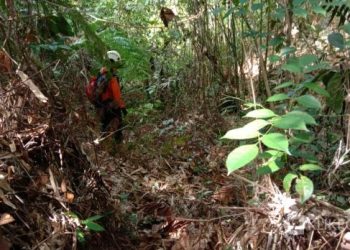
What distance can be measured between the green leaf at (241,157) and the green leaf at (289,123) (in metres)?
0.13

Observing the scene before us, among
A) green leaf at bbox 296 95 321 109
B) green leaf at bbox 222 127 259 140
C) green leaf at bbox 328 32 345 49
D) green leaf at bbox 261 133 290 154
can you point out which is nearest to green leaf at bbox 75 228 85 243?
green leaf at bbox 222 127 259 140

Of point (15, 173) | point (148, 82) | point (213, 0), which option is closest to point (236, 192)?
point (15, 173)

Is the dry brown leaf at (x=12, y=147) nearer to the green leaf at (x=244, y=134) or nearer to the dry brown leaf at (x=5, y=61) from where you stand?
the dry brown leaf at (x=5, y=61)

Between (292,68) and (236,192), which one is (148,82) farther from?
(292,68)

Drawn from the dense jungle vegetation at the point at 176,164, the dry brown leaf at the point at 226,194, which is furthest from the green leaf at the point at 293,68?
the dry brown leaf at the point at 226,194

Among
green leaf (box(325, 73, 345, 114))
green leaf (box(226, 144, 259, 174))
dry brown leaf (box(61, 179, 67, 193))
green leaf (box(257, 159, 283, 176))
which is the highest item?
green leaf (box(226, 144, 259, 174))

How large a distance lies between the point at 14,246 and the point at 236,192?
1747mm

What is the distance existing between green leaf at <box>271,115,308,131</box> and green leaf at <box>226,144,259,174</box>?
0.44 feet

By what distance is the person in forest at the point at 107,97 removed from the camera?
5.31 metres

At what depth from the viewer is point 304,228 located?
193cm

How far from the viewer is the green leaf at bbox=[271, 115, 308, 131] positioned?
5.41 feet

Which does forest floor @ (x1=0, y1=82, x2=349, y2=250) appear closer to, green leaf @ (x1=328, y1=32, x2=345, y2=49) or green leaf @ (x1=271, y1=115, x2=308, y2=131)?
green leaf @ (x1=271, y1=115, x2=308, y2=131)

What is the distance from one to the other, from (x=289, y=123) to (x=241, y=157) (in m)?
0.23

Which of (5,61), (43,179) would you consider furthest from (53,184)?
(5,61)
